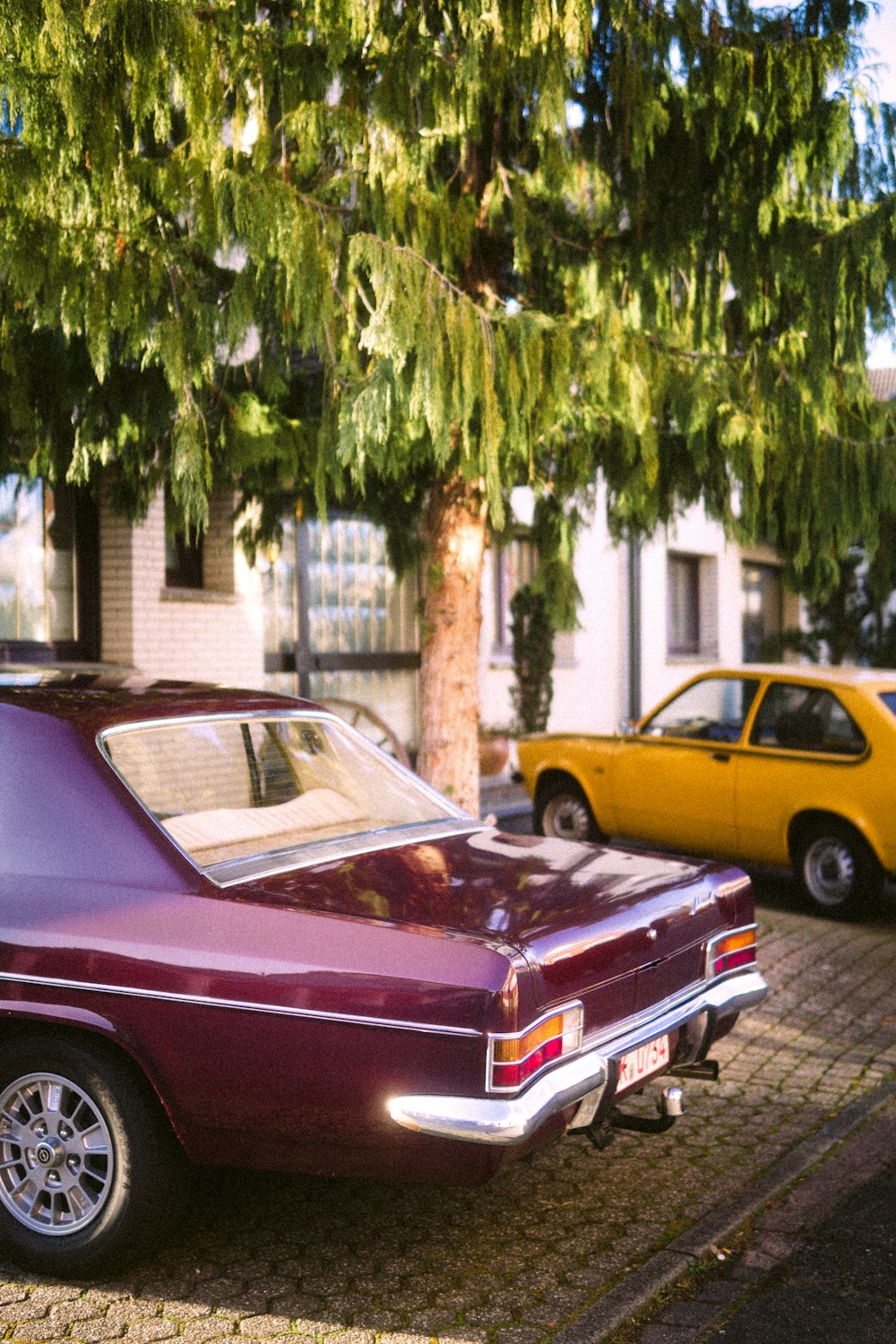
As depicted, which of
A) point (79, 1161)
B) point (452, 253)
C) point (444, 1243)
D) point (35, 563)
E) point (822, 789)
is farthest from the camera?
point (35, 563)

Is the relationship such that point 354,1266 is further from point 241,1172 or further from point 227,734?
point 227,734

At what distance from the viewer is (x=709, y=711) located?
9109 millimetres

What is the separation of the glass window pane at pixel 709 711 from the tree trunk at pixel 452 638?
226 centimetres

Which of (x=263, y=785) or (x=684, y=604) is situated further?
(x=684, y=604)

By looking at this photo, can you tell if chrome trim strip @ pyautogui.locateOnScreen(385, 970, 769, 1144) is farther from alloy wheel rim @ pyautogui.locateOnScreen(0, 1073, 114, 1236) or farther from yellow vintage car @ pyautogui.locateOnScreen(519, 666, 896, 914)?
yellow vintage car @ pyautogui.locateOnScreen(519, 666, 896, 914)

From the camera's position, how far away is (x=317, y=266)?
4.82 metres

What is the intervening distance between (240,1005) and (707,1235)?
1.57 meters

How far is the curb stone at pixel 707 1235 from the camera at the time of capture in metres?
3.27

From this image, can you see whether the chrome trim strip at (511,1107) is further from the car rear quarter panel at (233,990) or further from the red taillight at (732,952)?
the red taillight at (732,952)

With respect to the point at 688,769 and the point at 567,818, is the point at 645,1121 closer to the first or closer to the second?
the point at 688,769

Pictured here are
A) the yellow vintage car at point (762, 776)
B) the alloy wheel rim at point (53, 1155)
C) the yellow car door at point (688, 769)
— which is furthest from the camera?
the yellow car door at point (688, 769)

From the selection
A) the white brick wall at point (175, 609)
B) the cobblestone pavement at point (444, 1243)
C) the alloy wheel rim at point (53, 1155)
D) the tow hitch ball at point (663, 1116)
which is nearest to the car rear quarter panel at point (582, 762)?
the white brick wall at point (175, 609)

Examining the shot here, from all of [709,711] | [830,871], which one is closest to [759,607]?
[709,711]

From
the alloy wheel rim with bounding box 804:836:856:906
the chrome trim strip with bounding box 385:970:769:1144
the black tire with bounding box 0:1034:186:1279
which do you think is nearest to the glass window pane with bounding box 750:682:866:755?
the alloy wheel rim with bounding box 804:836:856:906
